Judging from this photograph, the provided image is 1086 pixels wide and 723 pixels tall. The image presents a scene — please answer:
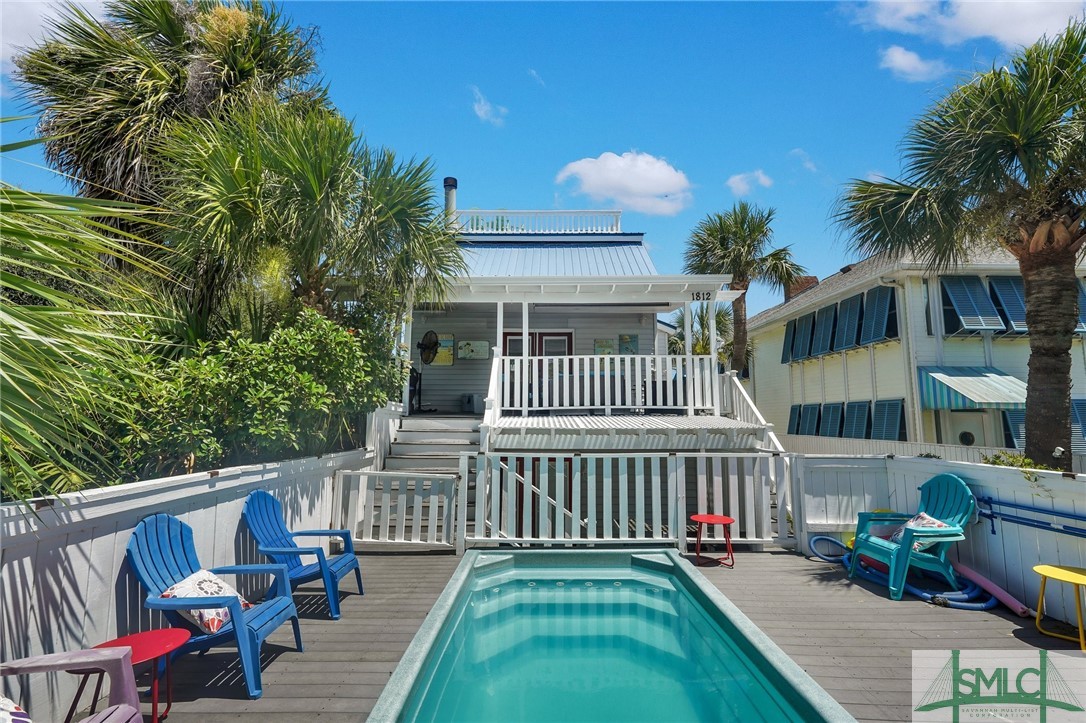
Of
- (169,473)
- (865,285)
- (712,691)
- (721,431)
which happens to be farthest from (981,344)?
(169,473)

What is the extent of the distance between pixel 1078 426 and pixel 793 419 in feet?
25.8

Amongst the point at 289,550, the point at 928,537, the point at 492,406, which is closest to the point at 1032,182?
the point at 928,537

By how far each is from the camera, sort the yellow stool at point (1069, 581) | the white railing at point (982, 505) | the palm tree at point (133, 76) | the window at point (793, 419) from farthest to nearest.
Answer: the window at point (793, 419), the palm tree at point (133, 76), the white railing at point (982, 505), the yellow stool at point (1069, 581)

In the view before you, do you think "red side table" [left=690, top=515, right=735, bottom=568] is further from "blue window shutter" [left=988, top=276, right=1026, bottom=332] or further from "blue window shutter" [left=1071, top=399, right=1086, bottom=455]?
"blue window shutter" [left=988, top=276, right=1026, bottom=332]

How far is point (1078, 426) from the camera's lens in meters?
12.4

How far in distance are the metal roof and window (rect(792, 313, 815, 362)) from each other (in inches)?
278

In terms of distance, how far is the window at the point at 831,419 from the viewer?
16422mm

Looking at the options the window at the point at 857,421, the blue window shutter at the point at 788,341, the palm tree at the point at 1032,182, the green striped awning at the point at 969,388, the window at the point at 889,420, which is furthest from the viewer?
the blue window shutter at the point at 788,341

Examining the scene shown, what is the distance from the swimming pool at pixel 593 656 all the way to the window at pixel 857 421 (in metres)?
10.8

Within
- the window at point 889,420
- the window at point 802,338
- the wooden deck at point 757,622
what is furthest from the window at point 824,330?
the wooden deck at point 757,622

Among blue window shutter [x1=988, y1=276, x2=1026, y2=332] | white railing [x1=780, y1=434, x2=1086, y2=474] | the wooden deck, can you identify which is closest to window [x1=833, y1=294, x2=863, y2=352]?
white railing [x1=780, y1=434, x2=1086, y2=474]

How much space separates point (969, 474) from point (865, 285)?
33.8 ft

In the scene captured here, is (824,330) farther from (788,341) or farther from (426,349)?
(426,349)

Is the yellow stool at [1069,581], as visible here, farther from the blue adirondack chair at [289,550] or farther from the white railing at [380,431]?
the white railing at [380,431]
